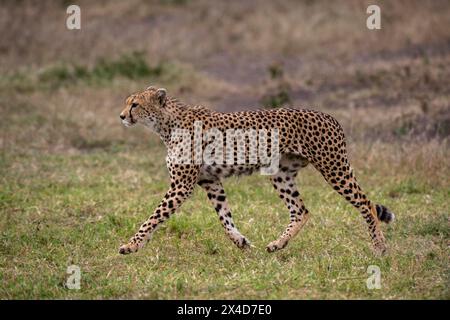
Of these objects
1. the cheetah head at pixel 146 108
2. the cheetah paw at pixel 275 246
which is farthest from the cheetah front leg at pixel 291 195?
the cheetah head at pixel 146 108

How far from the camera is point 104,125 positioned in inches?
495

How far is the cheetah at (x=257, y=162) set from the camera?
23.8 ft

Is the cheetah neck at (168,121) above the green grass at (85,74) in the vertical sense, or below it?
above

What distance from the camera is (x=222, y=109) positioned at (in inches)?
548

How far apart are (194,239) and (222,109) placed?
642 centimetres

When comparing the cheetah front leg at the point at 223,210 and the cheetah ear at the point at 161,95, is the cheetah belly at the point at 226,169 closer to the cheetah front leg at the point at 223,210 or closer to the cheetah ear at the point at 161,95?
the cheetah front leg at the point at 223,210

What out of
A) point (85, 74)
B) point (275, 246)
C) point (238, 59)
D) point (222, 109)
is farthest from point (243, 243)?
point (238, 59)

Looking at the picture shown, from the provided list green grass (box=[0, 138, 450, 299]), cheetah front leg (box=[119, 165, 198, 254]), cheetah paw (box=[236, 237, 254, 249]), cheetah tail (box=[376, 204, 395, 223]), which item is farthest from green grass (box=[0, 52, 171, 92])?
cheetah tail (box=[376, 204, 395, 223])

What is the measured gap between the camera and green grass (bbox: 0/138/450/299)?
618 cm

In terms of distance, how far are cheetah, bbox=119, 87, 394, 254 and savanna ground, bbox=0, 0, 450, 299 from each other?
0.75 feet

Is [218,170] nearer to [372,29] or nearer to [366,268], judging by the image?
[366,268]

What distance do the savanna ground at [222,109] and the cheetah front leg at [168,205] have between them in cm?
13

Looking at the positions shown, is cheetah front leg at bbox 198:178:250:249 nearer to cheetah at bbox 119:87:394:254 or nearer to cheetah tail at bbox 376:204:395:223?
cheetah at bbox 119:87:394:254

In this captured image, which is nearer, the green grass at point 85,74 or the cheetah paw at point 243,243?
the cheetah paw at point 243,243
